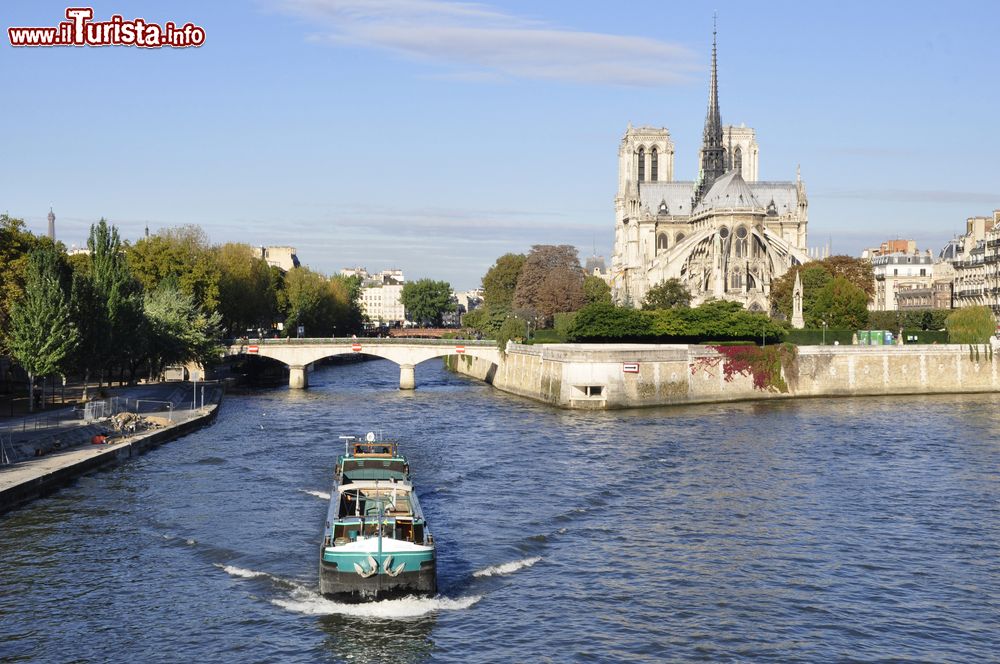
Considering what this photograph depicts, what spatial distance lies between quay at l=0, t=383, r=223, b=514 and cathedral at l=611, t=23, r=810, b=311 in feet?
247

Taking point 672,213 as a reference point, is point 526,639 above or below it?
below

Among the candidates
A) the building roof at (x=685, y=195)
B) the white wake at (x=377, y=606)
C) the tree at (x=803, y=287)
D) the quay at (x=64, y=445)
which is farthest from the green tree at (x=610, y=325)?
the building roof at (x=685, y=195)

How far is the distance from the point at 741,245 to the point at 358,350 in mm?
56753

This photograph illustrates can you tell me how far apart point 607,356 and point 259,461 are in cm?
3483

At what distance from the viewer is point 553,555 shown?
38375 mm

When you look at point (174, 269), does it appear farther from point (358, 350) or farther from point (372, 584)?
point (372, 584)

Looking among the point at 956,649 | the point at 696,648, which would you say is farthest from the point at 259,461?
the point at 956,649

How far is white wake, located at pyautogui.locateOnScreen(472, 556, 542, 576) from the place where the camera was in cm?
3584

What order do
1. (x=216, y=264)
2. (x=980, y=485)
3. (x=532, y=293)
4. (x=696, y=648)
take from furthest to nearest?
(x=532, y=293)
(x=216, y=264)
(x=980, y=485)
(x=696, y=648)

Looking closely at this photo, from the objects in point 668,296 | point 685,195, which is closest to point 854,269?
point 668,296

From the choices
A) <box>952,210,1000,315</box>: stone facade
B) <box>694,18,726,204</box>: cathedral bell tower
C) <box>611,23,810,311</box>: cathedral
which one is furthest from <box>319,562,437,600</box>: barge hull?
<box>694,18,726,204</box>: cathedral bell tower

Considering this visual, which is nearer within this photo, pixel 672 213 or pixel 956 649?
pixel 956 649

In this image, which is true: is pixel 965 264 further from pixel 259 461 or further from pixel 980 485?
pixel 259 461

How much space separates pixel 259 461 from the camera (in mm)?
56969
